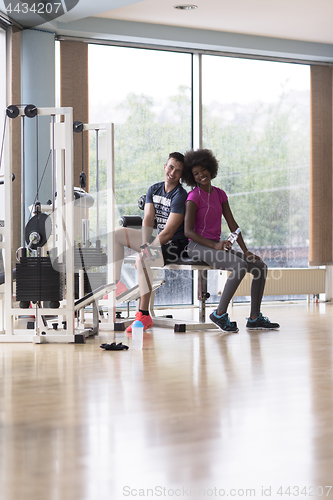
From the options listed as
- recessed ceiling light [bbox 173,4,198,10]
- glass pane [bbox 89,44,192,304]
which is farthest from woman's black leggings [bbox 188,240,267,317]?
recessed ceiling light [bbox 173,4,198,10]

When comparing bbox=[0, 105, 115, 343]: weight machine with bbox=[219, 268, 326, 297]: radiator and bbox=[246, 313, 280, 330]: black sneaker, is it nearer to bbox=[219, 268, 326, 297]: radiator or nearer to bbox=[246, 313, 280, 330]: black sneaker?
bbox=[246, 313, 280, 330]: black sneaker

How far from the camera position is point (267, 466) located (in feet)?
4.62

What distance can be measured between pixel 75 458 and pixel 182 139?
469 centimetres

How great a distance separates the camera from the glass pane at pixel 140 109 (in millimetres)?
5504

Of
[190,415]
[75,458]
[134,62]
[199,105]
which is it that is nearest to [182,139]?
[199,105]

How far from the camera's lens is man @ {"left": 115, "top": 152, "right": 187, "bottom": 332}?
12.8 ft

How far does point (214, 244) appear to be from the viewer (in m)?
3.91

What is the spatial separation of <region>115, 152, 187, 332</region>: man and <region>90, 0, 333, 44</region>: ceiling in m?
1.69

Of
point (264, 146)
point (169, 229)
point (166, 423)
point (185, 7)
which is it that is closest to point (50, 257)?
point (169, 229)

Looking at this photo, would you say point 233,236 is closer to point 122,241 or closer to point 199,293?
point 199,293

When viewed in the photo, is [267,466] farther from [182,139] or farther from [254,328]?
[182,139]

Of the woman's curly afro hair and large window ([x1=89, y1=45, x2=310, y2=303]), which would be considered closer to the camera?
the woman's curly afro hair

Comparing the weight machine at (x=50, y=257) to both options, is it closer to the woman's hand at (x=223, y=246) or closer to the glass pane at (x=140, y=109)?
the woman's hand at (x=223, y=246)

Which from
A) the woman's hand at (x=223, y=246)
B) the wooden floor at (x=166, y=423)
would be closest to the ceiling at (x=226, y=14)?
the woman's hand at (x=223, y=246)
